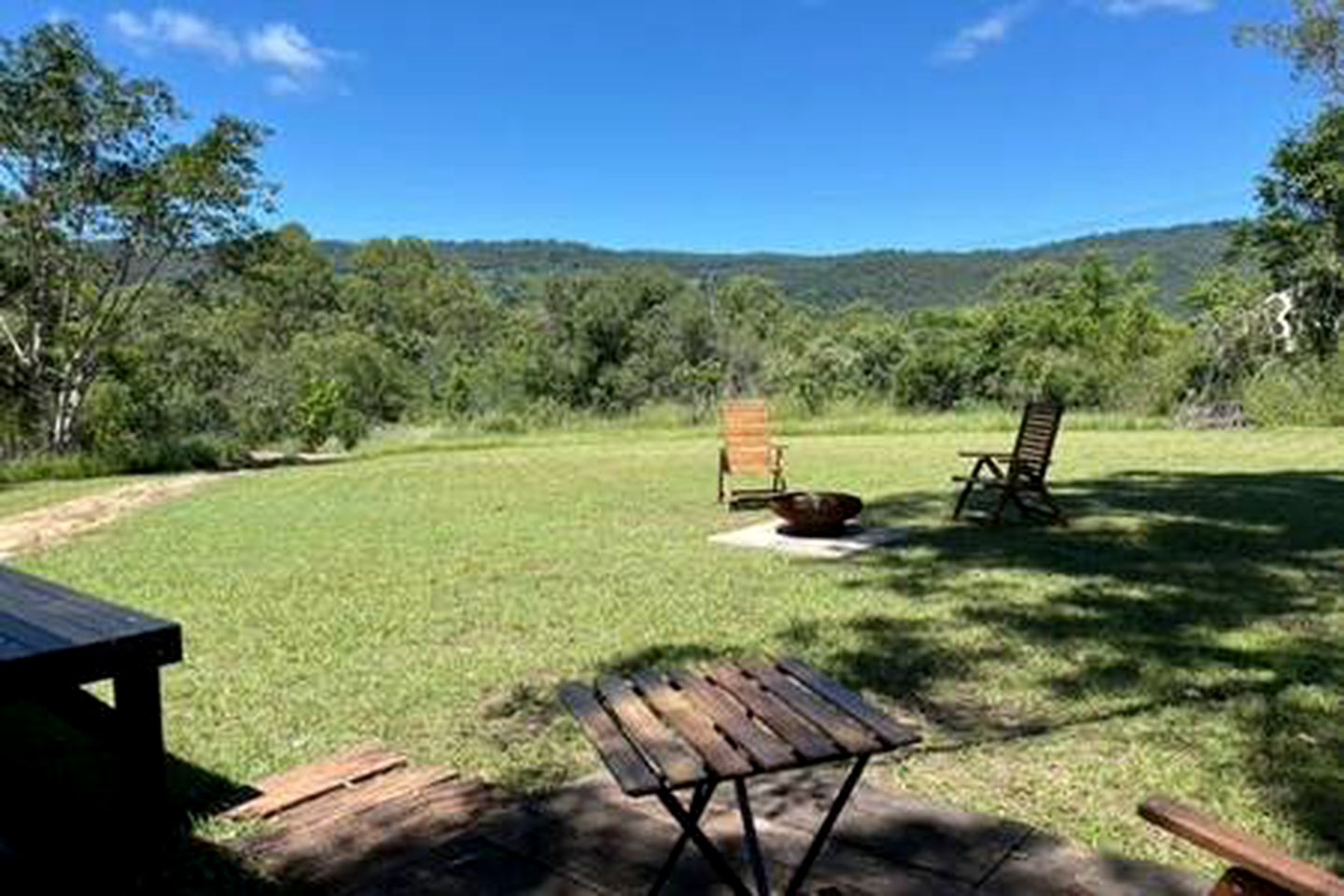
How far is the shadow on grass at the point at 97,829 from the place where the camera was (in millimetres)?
2906

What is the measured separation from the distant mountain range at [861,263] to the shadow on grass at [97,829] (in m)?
80.9

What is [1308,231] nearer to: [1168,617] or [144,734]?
[1168,617]

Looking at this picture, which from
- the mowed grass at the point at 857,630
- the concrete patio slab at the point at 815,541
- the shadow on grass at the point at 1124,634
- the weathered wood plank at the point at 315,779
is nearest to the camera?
the weathered wood plank at the point at 315,779

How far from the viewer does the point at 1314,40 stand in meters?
17.4

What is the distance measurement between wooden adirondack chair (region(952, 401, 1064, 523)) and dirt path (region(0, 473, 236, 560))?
687 cm

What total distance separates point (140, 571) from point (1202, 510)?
7459 mm

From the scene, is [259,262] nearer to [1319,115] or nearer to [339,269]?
[1319,115]

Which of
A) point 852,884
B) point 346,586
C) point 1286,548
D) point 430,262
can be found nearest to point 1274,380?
point 1286,548

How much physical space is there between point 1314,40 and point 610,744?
19132mm

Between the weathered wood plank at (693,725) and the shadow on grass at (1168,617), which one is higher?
the weathered wood plank at (693,725)

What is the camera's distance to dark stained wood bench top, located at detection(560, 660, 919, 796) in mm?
2014

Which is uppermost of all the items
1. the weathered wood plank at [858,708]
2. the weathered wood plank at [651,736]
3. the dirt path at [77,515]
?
the weathered wood plank at [858,708]

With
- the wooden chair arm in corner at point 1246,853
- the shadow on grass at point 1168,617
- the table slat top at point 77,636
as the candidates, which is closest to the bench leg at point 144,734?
the table slat top at point 77,636

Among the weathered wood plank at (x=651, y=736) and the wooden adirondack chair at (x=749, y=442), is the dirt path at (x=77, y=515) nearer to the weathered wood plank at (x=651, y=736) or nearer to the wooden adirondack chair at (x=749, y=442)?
the wooden adirondack chair at (x=749, y=442)
